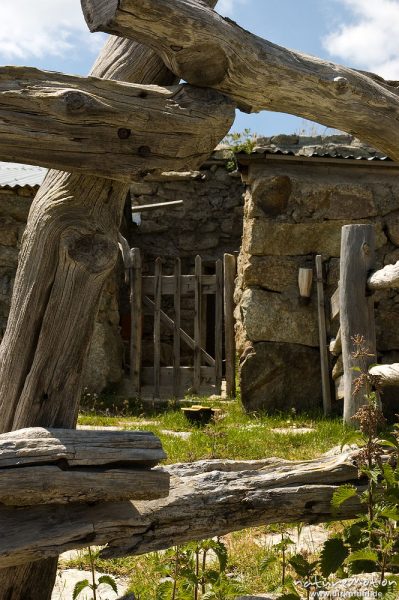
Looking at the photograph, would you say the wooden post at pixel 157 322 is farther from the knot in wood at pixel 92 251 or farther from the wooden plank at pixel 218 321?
the knot in wood at pixel 92 251

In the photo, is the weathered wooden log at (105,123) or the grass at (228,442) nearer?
the weathered wooden log at (105,123)

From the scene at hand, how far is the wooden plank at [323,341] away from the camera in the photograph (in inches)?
282

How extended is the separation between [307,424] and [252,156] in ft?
9.04

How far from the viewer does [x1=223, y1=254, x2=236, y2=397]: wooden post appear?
8406 millimetres

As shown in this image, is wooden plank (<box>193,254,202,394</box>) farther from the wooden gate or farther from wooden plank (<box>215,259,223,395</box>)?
wooden plank (<box>215,259,223,395</box>)

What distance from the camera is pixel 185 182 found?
10.6m

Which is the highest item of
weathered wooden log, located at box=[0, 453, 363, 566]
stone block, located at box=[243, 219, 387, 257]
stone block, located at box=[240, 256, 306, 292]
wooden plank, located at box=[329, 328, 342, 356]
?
stone block, located at box=[243, 219, 387, 257]

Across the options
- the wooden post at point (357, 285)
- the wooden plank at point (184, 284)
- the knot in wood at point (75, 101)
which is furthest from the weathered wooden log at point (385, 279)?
the wooden plank at point (184, 284)

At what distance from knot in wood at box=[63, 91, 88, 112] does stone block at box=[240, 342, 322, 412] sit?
17.1 feet

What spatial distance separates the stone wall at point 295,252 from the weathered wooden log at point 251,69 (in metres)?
4.46

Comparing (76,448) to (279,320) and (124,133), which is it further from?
(279,320)

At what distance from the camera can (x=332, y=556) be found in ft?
7.91

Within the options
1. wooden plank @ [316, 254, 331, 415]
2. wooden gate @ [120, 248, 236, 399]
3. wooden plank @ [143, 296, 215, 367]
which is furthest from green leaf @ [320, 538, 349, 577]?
wooden plank @ [143, 296, 215, 367]

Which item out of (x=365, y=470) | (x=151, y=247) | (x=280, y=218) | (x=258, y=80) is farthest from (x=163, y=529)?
(x=151, y=247)
